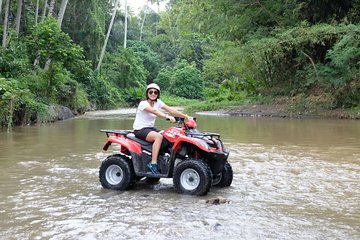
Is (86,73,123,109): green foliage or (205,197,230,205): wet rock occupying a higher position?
(86,73,123,109): green foliage

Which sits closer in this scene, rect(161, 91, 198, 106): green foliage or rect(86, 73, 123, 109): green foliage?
rect(86, 73, 123, 109): green foliage

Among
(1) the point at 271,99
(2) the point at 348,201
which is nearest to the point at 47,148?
(2) the point at 348,201

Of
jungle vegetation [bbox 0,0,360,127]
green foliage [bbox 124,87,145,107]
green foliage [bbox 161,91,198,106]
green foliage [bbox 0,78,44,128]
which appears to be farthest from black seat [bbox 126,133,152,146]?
green foliage [bbox 161,91,198,106]

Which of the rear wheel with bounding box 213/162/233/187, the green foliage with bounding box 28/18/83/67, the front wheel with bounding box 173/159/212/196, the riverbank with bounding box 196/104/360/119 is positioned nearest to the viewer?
the front wheel with bounding box 173/159/212/196

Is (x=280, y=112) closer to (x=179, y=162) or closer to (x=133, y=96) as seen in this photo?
(x=179, y=162)

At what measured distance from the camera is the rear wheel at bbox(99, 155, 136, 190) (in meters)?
6.47

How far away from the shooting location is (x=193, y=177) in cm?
616

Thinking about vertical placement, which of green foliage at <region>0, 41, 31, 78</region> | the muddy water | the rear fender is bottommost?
the muddy water

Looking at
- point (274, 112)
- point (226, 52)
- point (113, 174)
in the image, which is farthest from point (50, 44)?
point (113, 174)

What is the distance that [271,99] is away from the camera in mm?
27094

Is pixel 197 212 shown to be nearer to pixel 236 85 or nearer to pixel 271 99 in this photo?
pixel 271 99

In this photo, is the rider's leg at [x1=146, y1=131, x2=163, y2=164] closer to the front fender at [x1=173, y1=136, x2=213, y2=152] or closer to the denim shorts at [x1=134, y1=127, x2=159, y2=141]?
the denim shorts at [x1=134, y1=127, x2=159, y2=141]

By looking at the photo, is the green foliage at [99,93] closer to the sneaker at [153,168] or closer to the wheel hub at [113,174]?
the wheel hub at [113,174]

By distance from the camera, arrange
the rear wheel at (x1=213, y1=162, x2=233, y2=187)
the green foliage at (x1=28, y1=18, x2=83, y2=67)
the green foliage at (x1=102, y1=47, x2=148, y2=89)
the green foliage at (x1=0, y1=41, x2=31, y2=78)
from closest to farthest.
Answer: the rear wheel at (x1=213, y1=162, x2=233, y2=187)
the green foliage at (x1=0, y1=41, x2=31, y2=78)
the green foliage at (x1=28, y1=18, x2=83, y2=67)
the green foliage at (x1=102, y1=47, x2=148, y2=89)
